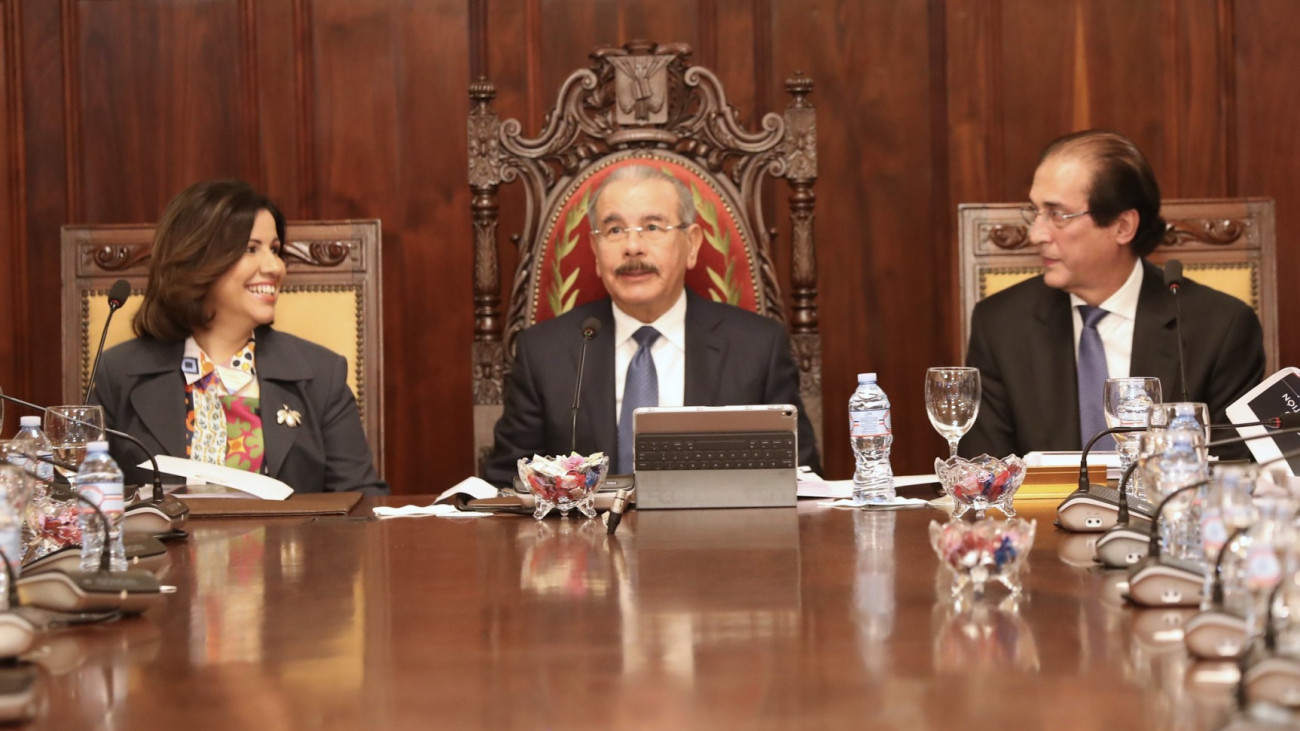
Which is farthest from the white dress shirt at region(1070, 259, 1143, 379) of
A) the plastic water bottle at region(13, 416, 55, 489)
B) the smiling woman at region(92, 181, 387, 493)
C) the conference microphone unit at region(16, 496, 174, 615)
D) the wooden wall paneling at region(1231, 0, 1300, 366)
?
the conference microphone unit at region(16, 496, 174, 615)

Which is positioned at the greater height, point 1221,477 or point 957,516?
point 1221,477

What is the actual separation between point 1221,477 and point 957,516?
73cm

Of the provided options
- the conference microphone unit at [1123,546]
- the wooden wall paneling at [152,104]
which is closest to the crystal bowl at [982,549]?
the conference microphone unit at [1123,546]

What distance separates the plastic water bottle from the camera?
176 cm

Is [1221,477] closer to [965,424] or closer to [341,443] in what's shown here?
[965,424]

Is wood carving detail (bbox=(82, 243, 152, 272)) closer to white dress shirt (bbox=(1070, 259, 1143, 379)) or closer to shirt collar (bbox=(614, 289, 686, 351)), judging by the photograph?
shirt collar (bbox=(614, 289, 686, 351))

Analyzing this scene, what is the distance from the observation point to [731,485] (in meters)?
2.09

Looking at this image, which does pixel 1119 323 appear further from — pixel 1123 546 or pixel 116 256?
pixel 116 256

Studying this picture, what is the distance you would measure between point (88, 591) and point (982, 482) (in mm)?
1123

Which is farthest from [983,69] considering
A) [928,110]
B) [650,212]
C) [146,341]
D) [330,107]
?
[146,341]

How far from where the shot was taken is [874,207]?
3.84 m

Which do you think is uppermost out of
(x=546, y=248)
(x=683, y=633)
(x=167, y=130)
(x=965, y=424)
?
(x=167, y=130)

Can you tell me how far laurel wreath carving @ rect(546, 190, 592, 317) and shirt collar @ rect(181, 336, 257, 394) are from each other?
2.24 feet

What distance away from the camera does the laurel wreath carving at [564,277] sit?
3.10 meters
